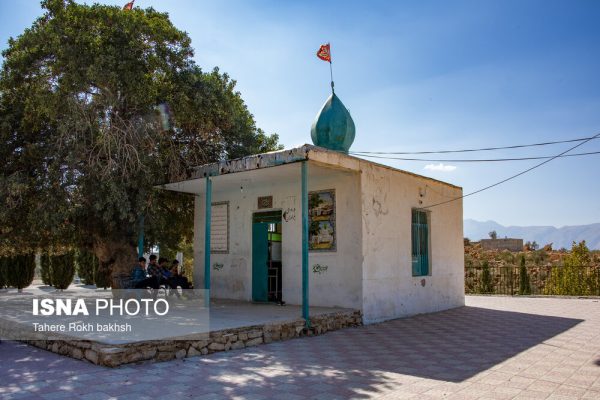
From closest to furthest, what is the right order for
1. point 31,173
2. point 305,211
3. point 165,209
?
point 305,211, point 31,173, point 165,209

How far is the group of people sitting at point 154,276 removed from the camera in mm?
10766

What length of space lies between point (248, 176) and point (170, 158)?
74.4 inches

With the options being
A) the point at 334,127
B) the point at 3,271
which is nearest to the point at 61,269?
the point at 3,271

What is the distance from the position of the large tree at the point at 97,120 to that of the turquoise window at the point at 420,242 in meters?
5.36

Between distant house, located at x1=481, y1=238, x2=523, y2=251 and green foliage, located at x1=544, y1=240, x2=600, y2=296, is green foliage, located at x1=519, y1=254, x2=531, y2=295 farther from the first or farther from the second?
distant house, located at x1=481, y1=238, x2=523, y2=251

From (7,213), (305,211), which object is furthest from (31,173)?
(305,211)

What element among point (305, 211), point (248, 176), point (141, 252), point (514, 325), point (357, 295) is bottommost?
point (514, 325)

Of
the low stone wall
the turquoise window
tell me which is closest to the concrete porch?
the low stone wall

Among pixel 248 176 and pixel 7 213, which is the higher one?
pixel 248 176

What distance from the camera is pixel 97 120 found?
10523 millimetres

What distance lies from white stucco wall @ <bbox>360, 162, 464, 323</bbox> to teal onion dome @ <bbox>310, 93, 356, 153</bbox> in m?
1.43

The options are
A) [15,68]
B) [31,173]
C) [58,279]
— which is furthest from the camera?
[58,279]

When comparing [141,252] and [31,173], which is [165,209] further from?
[31,173]

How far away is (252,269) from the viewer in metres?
12.2
